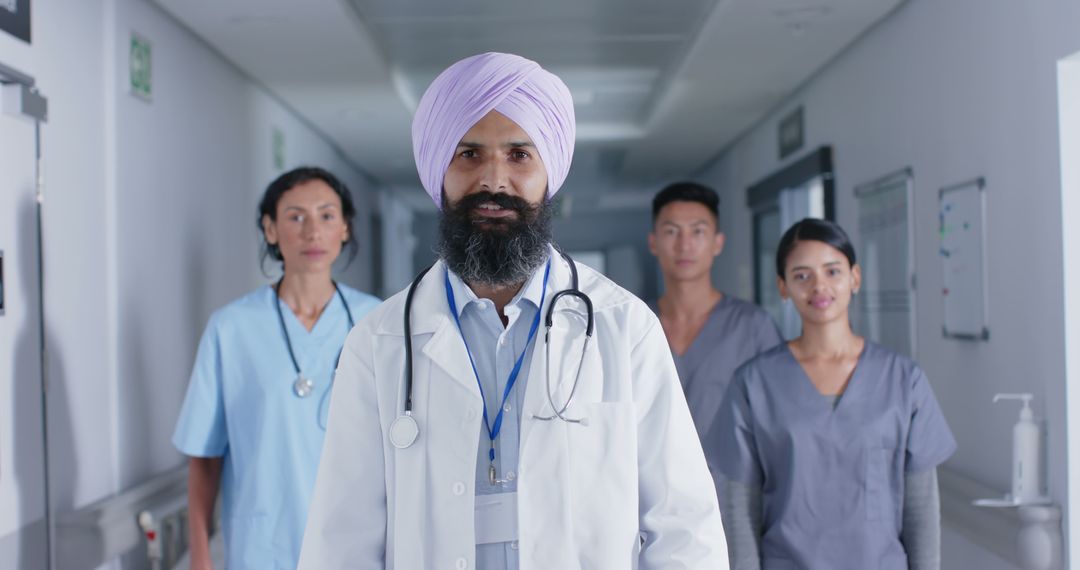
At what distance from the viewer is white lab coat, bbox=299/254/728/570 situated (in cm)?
137

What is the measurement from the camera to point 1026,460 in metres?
2.61

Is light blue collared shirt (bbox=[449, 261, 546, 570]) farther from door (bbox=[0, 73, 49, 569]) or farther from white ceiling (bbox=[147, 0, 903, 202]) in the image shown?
white ceiling (bbox=[147, 0, 903, 202])

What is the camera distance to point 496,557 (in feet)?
4.58

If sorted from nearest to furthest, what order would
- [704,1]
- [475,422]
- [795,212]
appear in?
1. [475,422]
2. [704,1]
3. [795,212]

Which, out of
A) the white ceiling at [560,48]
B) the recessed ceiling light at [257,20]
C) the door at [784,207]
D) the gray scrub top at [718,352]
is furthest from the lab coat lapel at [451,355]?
the door at [784,207]

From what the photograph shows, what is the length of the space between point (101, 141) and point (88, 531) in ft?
3.73

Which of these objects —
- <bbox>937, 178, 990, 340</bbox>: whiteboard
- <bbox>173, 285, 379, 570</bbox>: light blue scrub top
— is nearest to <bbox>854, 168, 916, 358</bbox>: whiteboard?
<bbox>937, 178, 990, 340</bbox>: whiteboard

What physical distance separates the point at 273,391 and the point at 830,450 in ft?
4.33

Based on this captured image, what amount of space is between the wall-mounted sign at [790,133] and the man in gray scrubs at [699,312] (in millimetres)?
2729

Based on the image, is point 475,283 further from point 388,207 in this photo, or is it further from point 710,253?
point 388,207

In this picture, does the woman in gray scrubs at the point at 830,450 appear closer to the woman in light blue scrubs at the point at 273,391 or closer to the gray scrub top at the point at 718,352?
the gray scrub top at the point at 718,352

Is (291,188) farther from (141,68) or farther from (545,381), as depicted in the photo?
(545,381)

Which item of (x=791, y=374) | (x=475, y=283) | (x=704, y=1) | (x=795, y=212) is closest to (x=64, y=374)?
(x=475, y=283)

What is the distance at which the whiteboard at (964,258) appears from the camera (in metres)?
3.09
